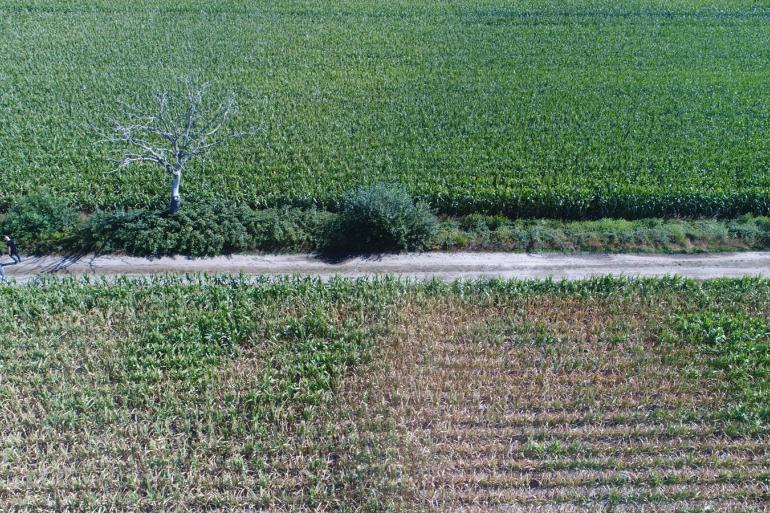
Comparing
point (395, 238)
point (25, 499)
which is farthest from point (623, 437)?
point (25, 499)

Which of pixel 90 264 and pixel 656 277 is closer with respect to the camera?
pixel 656 277

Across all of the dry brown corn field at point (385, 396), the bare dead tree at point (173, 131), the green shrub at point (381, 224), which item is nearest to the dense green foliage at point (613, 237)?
the green shrub at point (381, 224)

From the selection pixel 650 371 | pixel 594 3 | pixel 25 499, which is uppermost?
pixel 594 3

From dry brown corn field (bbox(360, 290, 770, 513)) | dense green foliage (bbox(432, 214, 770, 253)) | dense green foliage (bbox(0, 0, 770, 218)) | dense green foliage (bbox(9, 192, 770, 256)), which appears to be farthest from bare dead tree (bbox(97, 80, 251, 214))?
dry brown corn field (bbox(360, 290, 770, 513))

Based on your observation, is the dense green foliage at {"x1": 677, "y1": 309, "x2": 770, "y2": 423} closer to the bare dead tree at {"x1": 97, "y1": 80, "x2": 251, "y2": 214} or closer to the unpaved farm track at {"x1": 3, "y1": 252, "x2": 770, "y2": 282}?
the unpaved farm track at {"x1": 3, "y1": 252, "x2": 770, "y2": 282}

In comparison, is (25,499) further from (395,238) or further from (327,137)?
(327,137)

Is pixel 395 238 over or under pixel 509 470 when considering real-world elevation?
over
